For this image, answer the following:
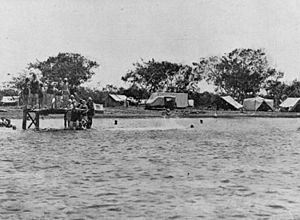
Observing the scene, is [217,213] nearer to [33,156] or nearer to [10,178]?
[10,178]

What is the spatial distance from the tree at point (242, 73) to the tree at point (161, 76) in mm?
5497

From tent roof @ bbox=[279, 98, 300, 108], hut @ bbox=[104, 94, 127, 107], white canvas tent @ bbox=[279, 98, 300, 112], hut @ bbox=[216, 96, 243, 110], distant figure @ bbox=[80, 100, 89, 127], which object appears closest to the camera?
distant figure @ bbox=[80, 100, 89, 127]

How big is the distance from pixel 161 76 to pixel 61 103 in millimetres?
61425

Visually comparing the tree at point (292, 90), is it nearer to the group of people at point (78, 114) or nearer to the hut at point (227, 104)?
the hut at point (227, 104)

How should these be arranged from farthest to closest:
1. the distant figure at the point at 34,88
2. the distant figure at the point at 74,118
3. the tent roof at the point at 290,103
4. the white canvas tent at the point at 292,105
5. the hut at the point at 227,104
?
the hut at the point at 227,104 → the tent roof at the point at 290,103 → the white canvas tent at the point at 292,105 → the distant figure at the point at 74,118 → the distant figure at the point at 34,88

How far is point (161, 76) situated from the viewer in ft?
299

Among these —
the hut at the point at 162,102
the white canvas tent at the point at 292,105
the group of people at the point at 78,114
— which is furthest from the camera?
the white canvas tent at the point at 292,105

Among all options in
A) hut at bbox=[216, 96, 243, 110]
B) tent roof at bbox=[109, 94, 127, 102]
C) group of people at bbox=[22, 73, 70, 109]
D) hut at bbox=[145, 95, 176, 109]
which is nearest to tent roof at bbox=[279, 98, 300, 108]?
hut at bbox=[216, 96, 243, 110]

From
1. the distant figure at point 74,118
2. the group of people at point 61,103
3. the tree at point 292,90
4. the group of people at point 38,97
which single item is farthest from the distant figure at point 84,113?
the tree at point 292,90

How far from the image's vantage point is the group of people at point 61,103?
28609 mm

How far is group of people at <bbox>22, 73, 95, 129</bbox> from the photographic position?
2861 centimetres

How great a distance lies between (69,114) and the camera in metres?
29.9

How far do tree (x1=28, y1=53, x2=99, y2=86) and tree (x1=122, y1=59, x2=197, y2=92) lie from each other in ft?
38.4

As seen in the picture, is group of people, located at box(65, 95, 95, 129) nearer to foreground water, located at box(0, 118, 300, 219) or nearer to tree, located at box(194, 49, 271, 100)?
foreground water, located at box(0, 118, 300, 219)
